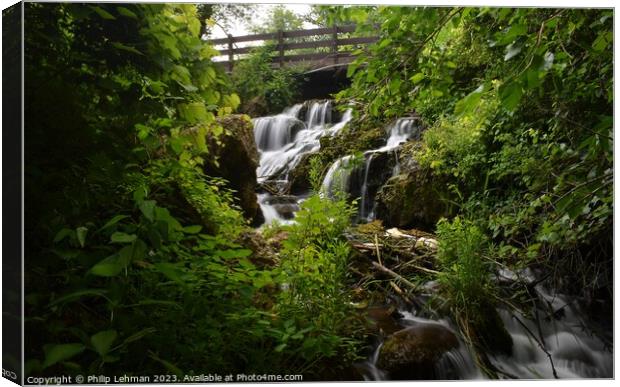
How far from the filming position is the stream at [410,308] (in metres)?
2.11

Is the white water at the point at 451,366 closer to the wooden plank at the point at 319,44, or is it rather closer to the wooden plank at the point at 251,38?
the wooden plank at the point at 319,44

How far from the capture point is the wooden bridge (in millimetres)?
2113

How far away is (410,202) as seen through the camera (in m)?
2.85

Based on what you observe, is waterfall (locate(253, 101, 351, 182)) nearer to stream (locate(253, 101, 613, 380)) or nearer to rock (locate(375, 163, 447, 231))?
stream (locate(253, 101, 613, 380))

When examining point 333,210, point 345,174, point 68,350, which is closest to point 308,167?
point 345,174

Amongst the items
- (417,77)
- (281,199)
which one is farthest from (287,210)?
(417,77)

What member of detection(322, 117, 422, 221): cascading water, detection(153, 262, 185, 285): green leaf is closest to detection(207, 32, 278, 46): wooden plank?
detection(322, 117, 422, 221): cascading water

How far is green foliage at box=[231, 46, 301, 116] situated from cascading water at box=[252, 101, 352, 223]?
0.09m

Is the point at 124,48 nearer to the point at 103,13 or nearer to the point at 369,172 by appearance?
the point at 103,13

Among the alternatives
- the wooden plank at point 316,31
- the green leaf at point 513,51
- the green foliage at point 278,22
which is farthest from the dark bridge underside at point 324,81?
the green leaf at point 513,51

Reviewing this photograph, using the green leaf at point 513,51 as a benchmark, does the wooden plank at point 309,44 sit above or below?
above

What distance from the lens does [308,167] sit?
2656 mm

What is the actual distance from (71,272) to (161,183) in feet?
2.00

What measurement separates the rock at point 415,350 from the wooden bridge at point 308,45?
1335 millimetres
